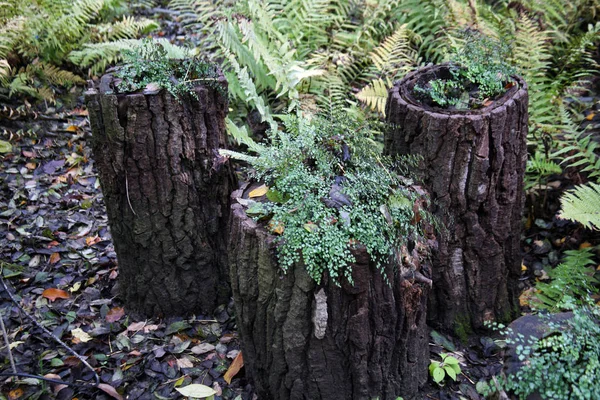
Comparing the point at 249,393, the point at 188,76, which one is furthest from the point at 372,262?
the point at 188,76

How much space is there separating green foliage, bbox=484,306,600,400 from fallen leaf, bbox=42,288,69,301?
270cm

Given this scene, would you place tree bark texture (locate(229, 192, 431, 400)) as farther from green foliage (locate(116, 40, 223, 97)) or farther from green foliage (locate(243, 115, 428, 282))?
green foliage (locate(116, 40, 223, 97))

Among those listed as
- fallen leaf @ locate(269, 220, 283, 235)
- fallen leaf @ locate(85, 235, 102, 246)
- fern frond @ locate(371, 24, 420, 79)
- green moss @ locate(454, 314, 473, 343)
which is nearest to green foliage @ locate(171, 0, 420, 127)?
→ fern frond @ locate(371, 24, 420, 79)

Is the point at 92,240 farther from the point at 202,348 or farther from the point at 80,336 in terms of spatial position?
the point at 202,348

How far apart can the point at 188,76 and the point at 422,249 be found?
1643mm

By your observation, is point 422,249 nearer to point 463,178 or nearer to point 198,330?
point 463,178

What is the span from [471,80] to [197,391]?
2298 mm

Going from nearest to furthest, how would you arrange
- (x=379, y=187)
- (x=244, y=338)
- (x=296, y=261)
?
1. (x=296, y=261)
2. (x=379, y=187)
3. (x=244, y=338)

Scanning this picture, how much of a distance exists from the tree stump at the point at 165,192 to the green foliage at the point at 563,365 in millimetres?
1824

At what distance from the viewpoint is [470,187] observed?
2889mm

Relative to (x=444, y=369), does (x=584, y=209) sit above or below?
above

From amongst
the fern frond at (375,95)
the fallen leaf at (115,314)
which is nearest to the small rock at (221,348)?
the fallen leaf at (115,314)

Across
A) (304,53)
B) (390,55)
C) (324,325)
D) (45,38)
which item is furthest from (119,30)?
(324,325)

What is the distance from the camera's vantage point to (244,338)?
2607 mm
